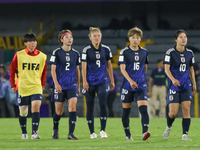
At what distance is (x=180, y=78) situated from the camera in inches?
327

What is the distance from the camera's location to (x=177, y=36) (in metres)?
8.41

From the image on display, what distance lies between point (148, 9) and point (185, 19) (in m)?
2.29

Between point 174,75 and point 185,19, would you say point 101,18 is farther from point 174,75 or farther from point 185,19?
point 174,75

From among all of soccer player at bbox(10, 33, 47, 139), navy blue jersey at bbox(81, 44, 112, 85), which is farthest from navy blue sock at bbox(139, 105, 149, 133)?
soccer player at bbox(10, 33, 47, 139)

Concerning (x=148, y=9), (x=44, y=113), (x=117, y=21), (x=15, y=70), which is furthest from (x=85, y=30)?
(x=15, y=70)

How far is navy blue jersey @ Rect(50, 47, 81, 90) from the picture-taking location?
29.2 ft

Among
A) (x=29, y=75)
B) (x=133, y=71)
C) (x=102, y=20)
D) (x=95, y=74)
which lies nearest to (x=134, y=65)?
(x=133, y=71)

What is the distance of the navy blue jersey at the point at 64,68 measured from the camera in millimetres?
8898

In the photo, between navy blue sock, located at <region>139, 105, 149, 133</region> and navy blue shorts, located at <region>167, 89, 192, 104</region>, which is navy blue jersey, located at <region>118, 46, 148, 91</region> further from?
navy blue shorts, located at <region>167, 89, 192, 104</region>

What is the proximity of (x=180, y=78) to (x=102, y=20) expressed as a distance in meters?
20.0

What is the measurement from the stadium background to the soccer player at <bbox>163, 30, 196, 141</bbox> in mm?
14993

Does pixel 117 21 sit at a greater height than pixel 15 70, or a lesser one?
greater

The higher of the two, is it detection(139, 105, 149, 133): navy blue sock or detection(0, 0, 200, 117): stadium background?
detection(0, 0, 200, 117): stadium background

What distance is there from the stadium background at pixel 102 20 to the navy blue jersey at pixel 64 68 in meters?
14.5
